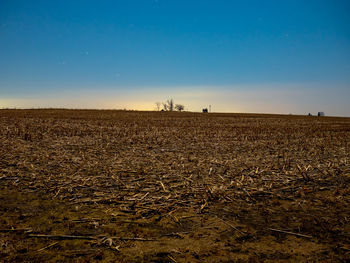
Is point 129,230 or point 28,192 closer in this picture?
point 129,230

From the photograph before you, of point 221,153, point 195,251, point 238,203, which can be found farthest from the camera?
point 221,153

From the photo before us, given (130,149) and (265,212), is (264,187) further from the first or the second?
(130,149)

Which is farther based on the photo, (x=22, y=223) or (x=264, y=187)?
(x=264, y=187)

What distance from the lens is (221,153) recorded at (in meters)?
12.2

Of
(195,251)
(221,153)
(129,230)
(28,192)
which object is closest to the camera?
(195,251)

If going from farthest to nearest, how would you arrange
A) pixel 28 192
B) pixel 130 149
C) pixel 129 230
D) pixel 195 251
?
pixel 130 149
pixel 28 192
pixel 129 230
pixel 195 251

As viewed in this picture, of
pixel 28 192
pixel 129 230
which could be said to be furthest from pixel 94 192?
pixel 129 230

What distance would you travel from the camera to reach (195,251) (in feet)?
13.4

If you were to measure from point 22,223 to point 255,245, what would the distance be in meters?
4.25

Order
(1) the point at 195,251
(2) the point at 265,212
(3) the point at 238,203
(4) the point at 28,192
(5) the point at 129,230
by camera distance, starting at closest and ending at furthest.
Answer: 1. (1) the point at 195,251
2. (5) the point at 129,230
3. (2) the point at 265,212
4. (3) the point at 238,203
5. (4) the point at 28,192

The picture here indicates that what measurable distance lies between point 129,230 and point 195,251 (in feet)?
4.36

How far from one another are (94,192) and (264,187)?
4.47m

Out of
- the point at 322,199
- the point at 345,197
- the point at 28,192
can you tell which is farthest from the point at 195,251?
the point at 28,192

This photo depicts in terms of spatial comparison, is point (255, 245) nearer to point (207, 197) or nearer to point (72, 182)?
point (207, 197)
